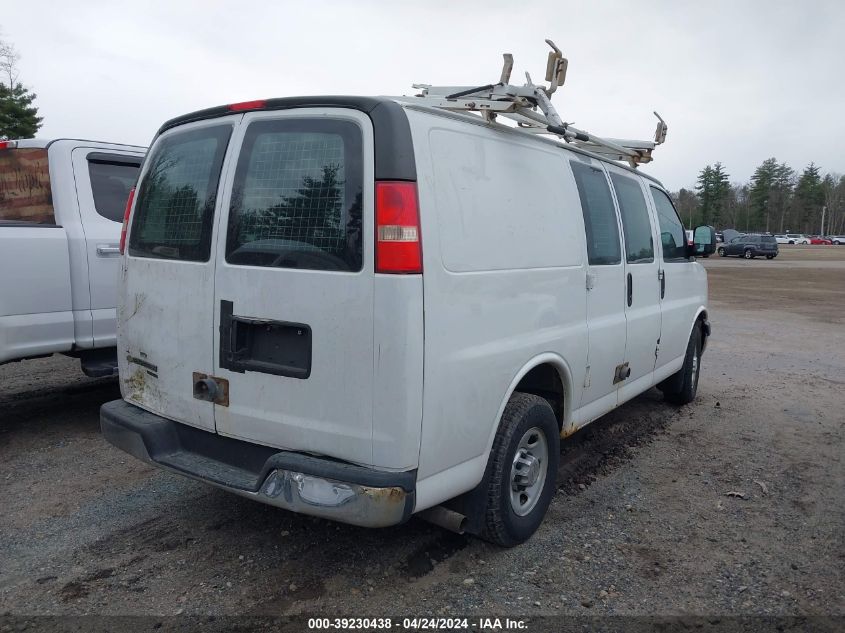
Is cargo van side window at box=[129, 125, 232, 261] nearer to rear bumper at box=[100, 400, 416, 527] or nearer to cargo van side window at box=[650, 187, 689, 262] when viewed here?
rear bumper at box=[100, 400, 416, 527]

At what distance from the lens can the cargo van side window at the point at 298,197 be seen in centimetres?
273

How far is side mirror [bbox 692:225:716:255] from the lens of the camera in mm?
6016

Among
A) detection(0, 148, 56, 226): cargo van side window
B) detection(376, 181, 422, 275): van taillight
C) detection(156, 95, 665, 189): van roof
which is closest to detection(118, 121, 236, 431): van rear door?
detection(156, 95, 665, 189): van roof

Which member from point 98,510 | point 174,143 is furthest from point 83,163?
point 98,510

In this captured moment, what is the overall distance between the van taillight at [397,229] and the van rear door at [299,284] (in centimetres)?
5

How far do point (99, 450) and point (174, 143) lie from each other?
8.50ft

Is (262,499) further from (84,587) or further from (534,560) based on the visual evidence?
(534,560)

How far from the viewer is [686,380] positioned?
6234mm

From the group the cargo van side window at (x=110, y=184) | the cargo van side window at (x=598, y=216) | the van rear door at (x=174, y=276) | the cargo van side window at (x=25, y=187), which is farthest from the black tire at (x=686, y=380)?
the cargo van side window at (x=25, y=187)

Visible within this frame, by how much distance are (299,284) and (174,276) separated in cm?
83

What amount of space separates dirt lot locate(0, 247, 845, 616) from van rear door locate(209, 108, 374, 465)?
0.76m

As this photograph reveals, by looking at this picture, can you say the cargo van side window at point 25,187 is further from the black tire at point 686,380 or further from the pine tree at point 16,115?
the pine tree at point 16,115

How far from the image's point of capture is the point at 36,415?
18.6 ft

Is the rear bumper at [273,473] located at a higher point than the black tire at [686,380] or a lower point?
higher
